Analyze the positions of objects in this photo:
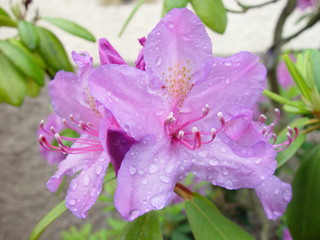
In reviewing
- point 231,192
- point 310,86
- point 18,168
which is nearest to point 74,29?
point 310,86

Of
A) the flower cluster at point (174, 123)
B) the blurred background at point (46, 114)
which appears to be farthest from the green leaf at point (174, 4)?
the blurred background at point (46, 114)

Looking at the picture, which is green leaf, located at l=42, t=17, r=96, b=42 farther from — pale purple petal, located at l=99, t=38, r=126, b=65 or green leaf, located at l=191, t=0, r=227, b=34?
pale purple petal, located at l=99, t=38, r=126, b=65

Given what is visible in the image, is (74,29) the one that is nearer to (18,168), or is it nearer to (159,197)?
(159,197)

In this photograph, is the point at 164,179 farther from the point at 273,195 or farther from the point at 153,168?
the point at 273,195

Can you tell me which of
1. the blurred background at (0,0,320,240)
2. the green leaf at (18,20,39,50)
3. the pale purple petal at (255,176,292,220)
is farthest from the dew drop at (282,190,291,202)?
the blurred background at (0,0,320,240)

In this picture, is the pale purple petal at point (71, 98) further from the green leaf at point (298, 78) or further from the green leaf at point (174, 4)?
the green leaf at point (298, 78)

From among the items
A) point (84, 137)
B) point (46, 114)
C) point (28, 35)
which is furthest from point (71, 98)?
point (46, 114)

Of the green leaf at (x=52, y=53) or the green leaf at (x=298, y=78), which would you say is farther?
the green leaf at (x=52, y=53)
